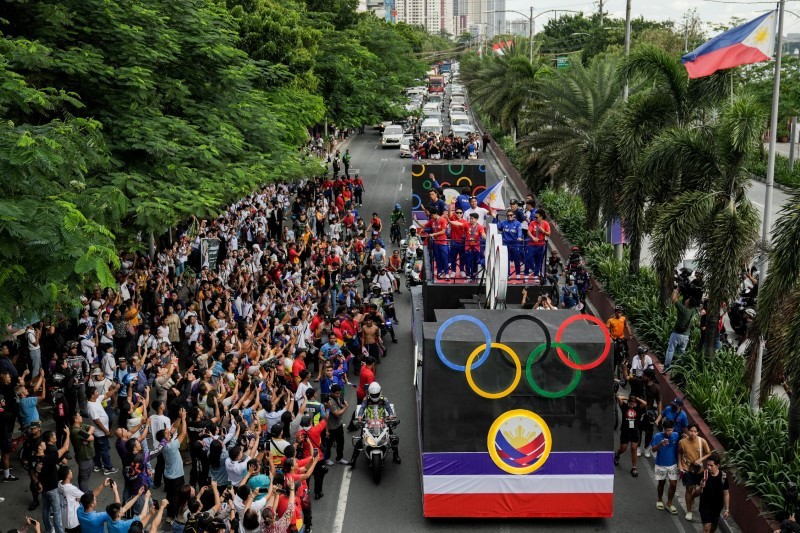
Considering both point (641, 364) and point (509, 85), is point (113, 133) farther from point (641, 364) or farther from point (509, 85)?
point (509, 85)

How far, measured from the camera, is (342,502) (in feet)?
45.3

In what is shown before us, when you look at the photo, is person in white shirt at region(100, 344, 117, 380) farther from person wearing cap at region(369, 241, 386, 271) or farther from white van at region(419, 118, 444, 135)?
white van at region(419, 118, 444, 135)

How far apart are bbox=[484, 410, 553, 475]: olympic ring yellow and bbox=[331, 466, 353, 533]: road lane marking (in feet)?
8.22

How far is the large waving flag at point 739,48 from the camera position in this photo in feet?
50.5

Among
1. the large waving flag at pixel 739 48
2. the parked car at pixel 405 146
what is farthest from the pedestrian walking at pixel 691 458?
the parked car at pixel 405 146

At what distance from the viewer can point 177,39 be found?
73.0 ft

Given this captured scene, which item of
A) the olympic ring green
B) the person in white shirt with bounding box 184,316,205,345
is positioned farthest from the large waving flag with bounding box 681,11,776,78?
the person in white shirt with bounding box 184,316,205,345

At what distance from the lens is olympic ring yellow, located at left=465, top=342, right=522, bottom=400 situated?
472 inches

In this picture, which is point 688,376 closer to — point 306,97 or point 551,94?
point 551,94

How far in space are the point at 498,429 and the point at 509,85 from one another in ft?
125

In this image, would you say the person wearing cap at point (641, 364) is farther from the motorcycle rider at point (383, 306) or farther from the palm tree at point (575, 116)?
the palm tree at point (575, 116)

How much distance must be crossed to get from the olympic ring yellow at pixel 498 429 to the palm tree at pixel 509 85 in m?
29.9

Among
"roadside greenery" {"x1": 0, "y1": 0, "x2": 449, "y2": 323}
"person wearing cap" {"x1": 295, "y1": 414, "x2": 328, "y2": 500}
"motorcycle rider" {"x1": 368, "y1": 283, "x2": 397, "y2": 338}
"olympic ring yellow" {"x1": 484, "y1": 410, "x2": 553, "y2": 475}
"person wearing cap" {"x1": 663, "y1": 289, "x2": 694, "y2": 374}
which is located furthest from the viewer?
"motorcycle rider" {"x1": 368, "y1": 283, "x2": 397, "y2": 338}

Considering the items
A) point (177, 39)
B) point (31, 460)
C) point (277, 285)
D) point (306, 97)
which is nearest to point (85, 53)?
point (177, 39)
